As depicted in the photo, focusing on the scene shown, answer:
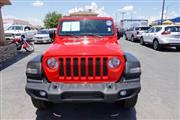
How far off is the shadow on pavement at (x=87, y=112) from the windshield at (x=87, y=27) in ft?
5.63

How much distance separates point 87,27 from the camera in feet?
19.1

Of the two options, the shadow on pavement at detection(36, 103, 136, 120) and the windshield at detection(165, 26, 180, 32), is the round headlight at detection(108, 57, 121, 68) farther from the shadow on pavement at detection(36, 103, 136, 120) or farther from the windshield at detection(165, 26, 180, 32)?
the windshield at detection(165, 26, 180, 32)

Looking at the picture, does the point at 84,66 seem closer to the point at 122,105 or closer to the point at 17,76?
the point at 122,105

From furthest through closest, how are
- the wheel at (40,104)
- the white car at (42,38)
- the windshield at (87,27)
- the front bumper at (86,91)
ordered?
the white car at (42,38)
the windshield at (87,27)
the wheel at (40,104)
the front bumper at (86,91)

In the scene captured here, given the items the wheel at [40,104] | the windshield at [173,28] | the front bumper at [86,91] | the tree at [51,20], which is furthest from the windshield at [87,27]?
the tree at [51,20]

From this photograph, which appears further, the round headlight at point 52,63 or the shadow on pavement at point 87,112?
the shadow on pavement at point 87,112

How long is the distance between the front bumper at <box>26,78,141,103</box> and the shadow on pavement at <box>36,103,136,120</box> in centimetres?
80

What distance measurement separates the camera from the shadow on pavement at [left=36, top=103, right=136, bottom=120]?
459 cm

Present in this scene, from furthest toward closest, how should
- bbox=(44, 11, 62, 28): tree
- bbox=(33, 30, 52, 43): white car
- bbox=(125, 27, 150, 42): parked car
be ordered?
1. bbox=(44, 11, 62, 28): tree
2. bbox=(33, 30, 52, 43): white car
3. bbox=(125, 27, 150, 42): parked car

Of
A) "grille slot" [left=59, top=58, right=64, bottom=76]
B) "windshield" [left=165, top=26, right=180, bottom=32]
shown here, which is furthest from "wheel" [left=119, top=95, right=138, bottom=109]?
"windshield" [left=165, top=26, right=180, bottom=32]

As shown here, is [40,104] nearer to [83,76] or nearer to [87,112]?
[87,112]

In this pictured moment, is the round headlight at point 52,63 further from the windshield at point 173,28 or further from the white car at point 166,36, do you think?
the windshield at point 173,28

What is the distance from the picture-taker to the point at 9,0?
44.6ft

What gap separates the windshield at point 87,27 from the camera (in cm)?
575
